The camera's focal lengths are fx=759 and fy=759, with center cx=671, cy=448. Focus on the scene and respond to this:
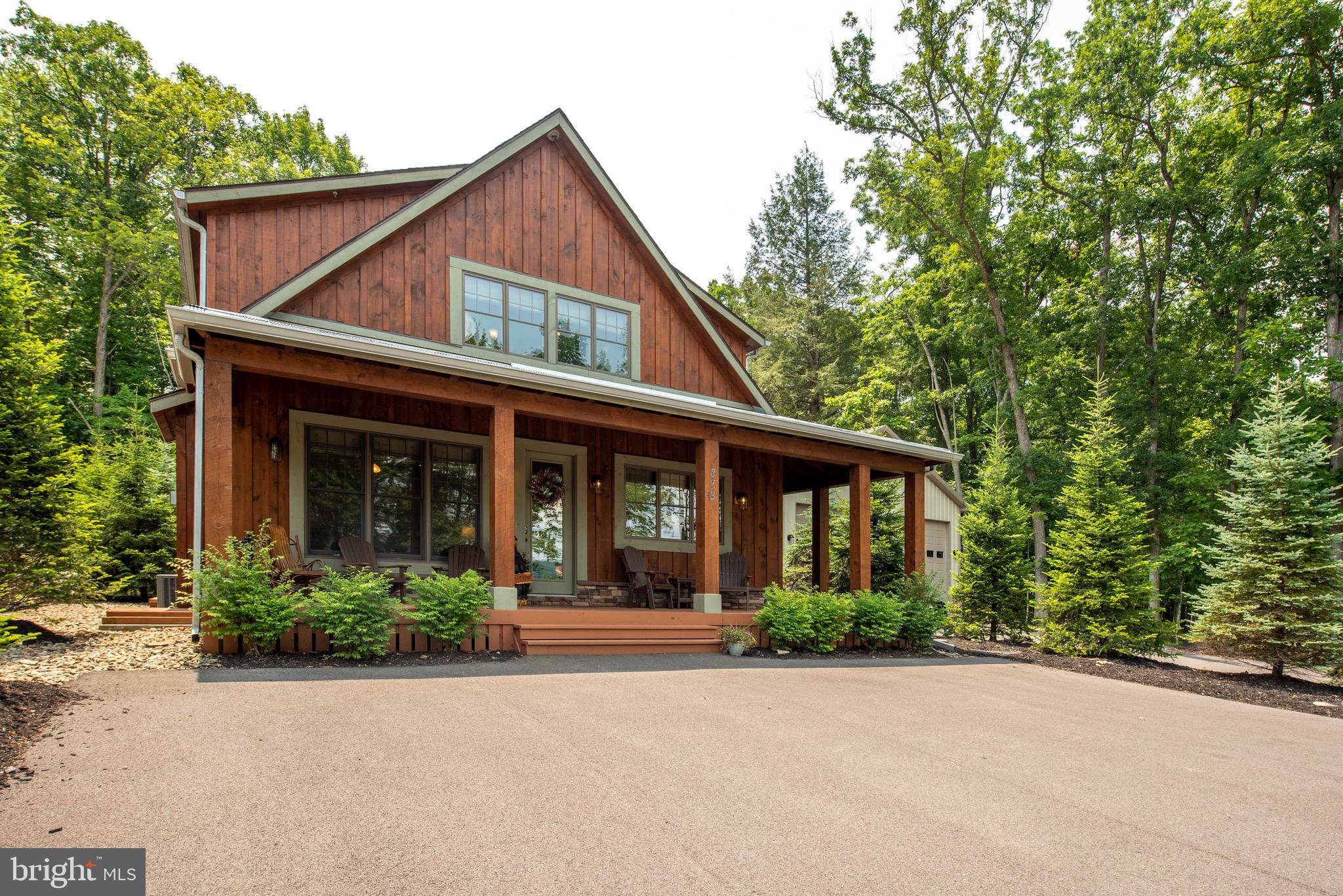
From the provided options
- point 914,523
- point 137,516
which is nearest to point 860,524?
point 914,523

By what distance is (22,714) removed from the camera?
175 inches

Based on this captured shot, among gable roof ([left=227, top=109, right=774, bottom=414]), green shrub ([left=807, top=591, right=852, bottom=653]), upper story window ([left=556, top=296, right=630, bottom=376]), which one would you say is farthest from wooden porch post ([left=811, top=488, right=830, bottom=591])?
upper story window ([left=556, top=296, right=630, bottom=376])

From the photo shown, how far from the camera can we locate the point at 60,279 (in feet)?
72.2

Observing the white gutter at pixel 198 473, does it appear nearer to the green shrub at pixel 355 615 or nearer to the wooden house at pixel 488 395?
the wooden house at pixel 488 395

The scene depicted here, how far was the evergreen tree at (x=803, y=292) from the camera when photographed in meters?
30.7

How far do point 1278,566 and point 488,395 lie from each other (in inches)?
414

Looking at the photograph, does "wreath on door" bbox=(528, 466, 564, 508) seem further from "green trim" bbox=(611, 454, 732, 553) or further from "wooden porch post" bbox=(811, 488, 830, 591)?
"wooden porch post" bbox=(811, 488, 830, 591)

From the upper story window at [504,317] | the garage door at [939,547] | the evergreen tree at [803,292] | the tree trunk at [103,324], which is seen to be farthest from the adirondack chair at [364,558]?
the evergreen tree at [803,292]

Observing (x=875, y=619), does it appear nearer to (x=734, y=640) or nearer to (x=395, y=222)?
(x=734, y=640)

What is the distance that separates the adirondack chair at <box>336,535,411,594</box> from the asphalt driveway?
218cm

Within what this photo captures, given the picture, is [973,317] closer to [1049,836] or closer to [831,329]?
[831,329]

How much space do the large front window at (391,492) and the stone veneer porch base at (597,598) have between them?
1.35 metres

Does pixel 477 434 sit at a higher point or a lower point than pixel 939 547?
higher

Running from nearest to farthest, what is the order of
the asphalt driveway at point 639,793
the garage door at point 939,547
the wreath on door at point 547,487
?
the asphalt driveway at point 639,793 < the wreath on door at point 547,487 < the garage door at point 939,547
